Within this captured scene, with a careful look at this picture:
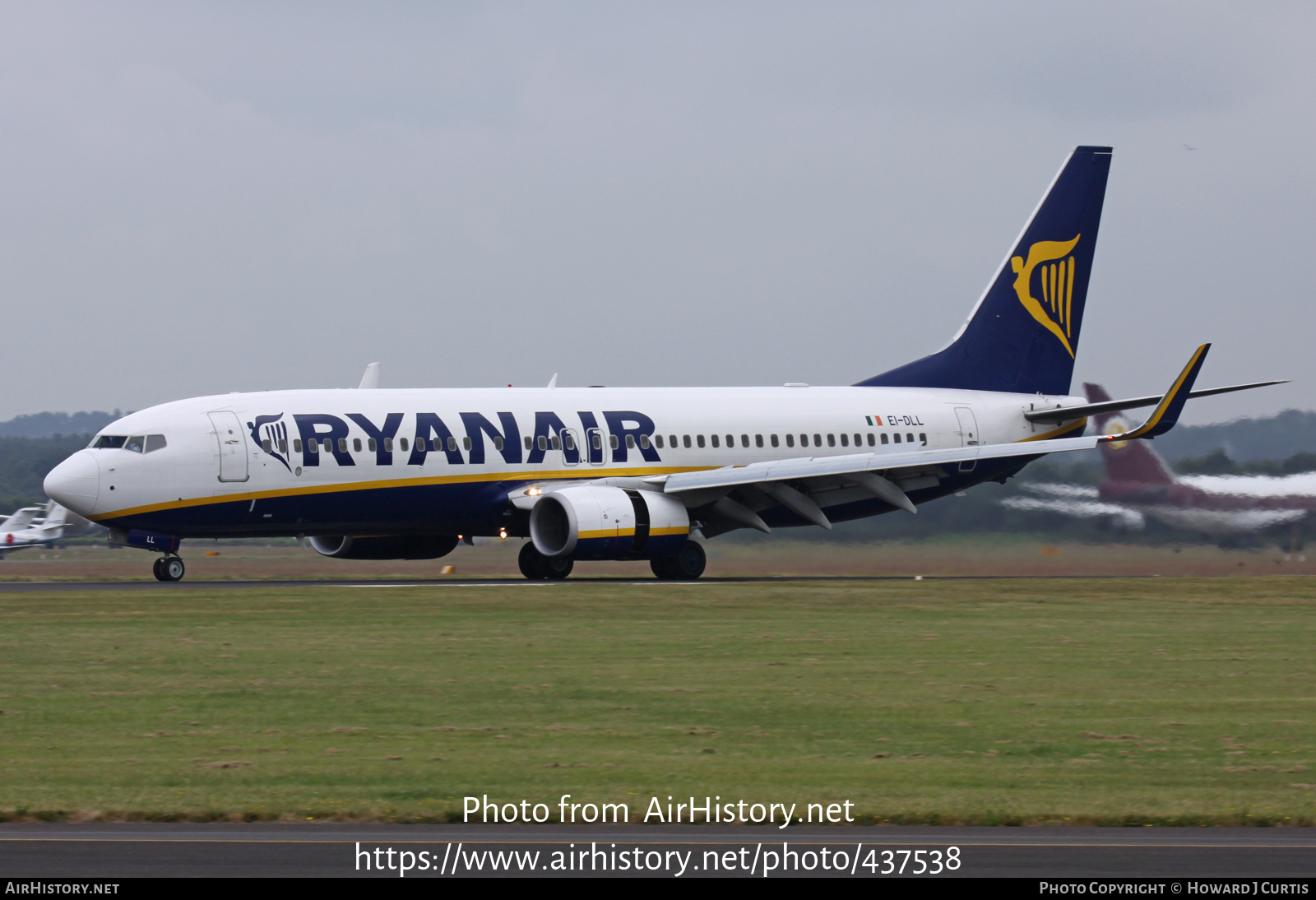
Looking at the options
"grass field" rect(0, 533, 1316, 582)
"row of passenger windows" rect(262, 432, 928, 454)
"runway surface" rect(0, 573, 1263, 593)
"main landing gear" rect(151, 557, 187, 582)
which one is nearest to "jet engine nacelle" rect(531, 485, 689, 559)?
"runway surface" rect(0, 573, 1263, 593)

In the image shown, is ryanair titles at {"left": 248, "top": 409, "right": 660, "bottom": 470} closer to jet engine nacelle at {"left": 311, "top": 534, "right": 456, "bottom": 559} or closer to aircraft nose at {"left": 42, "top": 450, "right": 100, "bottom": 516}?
jet engine nacelle at {"left": 311, "top": 534, "right": 456, "bottom": 559}

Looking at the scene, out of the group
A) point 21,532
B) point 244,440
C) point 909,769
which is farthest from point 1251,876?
point 21,532

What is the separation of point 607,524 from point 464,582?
359 cm

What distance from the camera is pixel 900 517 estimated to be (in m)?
45.8

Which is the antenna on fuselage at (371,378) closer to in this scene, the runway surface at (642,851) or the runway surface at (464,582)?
A: the runway surface at (464,582)

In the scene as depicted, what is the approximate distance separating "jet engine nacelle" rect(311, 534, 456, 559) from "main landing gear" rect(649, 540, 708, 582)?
512 cm

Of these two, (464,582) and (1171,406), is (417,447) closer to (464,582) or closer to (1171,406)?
(464,582)

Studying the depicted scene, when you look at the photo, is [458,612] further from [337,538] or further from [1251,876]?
[1251,876]

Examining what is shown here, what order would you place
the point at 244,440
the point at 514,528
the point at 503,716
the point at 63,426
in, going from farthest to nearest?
the point at 63,426 → the point at 514,528 → the point at 244,440 → the point at 503,716

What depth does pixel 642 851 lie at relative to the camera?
36.8ft

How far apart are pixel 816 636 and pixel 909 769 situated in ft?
37.2

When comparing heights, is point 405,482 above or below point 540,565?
above

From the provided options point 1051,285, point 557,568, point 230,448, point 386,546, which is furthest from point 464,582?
point 1051,285

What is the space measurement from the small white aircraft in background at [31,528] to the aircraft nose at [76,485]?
2264 centimetres
